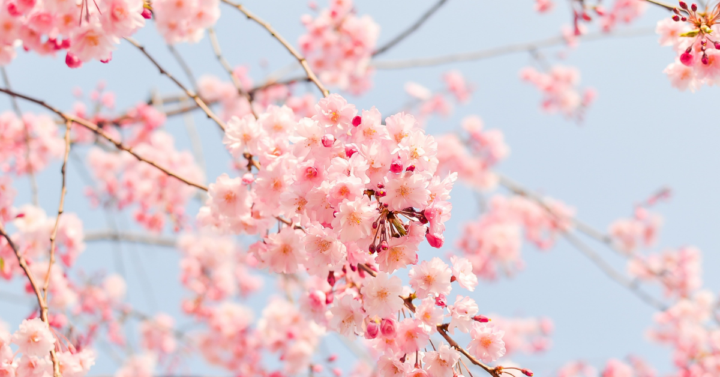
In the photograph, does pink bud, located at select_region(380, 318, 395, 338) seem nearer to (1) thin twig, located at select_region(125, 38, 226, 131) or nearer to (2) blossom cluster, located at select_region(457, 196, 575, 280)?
(1) thin twig, located at select_region(125, 38, 226, 131)

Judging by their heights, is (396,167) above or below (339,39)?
below

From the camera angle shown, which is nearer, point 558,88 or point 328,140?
point 328,140

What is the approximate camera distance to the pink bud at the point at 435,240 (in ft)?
4.62

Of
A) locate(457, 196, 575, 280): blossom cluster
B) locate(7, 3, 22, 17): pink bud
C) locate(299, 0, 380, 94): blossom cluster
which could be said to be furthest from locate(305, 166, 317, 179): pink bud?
locate(457, 196, 575, 280): blossom cluster

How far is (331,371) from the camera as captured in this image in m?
3.39

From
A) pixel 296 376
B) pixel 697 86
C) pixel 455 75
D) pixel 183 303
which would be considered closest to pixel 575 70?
pixel 455 75

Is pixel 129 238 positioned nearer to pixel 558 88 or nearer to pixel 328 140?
pixel 328 140

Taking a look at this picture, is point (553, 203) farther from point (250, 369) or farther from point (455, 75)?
point (250, 369)

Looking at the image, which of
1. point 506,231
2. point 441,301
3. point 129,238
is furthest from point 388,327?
point 506,231

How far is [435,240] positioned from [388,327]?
1.25 feet

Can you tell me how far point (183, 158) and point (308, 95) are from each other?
2066mm

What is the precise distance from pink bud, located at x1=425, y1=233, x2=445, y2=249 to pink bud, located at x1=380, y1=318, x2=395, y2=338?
13.8 inches

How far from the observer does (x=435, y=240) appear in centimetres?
142

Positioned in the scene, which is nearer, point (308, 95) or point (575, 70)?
point (308, 95)
